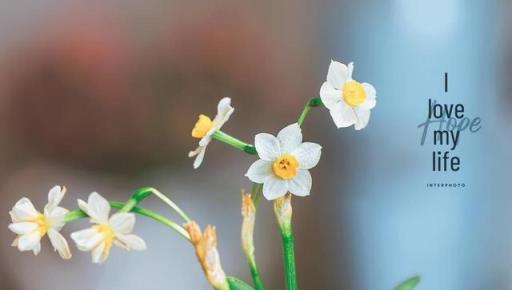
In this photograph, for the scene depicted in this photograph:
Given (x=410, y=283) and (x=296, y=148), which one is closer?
(x=296, y=148)

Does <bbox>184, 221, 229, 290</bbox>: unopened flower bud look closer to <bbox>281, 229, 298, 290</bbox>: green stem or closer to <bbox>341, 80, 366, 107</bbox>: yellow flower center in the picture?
<bbox>281, 229, 298, 290</bbox>: green stem

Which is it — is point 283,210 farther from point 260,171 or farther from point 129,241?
point 129,241

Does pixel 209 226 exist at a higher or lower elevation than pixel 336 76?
lower

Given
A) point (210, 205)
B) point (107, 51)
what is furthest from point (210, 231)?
point (107, 51)

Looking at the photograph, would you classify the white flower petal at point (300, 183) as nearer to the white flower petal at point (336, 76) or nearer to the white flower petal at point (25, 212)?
the white flower petal at point (336, 76)

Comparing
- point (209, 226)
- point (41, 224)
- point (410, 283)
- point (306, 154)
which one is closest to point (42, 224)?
point (41, 224)

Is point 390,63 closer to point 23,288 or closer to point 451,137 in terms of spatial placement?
point 451,137

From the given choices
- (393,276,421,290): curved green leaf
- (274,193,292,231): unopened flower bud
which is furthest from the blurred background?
(274,193,292,231): unopened flower bud
